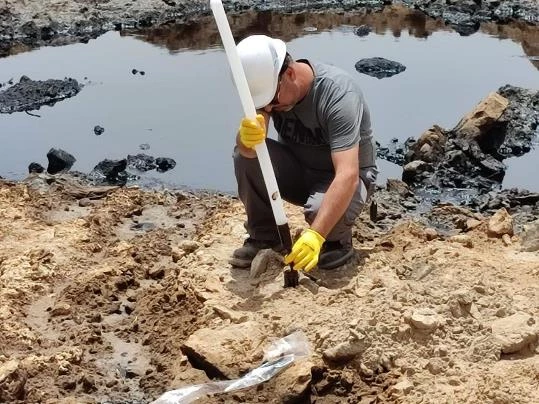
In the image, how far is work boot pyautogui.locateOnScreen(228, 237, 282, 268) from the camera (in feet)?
15.2

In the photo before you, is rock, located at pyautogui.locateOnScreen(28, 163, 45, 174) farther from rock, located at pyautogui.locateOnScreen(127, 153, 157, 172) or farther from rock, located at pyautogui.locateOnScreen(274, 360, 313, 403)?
rock, located at pyautogui.locateOnScreen(274, 360, 313, 403)

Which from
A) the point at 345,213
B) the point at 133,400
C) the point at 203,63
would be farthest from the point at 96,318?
the point at 203,63

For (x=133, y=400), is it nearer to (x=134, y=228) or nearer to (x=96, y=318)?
(x=96, y=318)

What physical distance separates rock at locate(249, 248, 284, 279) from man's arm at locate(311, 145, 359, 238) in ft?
1.65

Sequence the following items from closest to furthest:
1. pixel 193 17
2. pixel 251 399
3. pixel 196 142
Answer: pixel 251 399 < pixel 196 142 < pixel 193 17

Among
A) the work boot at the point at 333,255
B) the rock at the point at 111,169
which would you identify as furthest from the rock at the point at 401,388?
the rock at the point at 111,169

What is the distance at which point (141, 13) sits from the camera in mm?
13508

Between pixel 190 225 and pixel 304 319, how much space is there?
80.0 inches

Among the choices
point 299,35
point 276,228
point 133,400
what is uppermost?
point 276,228

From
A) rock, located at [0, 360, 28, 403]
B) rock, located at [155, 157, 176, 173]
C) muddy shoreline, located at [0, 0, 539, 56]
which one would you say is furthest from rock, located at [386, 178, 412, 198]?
muddy shoreline, located at [0, 0, 539, 56]

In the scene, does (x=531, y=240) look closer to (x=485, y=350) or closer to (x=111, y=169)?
(x=485, y=350)

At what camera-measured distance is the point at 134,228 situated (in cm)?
580

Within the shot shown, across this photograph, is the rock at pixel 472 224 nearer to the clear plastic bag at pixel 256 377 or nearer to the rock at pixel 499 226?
the rock at pixel 499 226

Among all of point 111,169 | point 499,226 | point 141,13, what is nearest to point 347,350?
point 499,226
